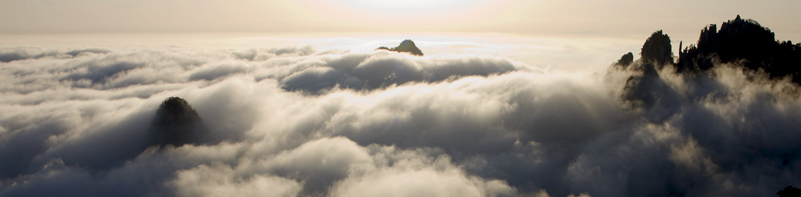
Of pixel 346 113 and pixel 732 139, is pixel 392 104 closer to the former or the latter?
pixel 346 113

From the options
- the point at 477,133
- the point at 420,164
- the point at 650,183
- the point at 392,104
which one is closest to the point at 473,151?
the point at 477,133

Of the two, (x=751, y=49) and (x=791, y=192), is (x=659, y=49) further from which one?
(x=791, y=192)

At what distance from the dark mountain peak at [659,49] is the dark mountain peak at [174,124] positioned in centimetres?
11884

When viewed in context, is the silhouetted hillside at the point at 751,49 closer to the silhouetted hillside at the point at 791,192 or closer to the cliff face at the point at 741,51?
the cliff face at the point at 741,51

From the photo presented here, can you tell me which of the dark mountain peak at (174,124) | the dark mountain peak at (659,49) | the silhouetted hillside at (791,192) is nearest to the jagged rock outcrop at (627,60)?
the dark mountain peak at (659,49)

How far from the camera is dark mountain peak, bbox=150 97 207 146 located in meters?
90.4

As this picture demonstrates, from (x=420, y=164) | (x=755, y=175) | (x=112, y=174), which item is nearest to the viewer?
(x=755, y=175)

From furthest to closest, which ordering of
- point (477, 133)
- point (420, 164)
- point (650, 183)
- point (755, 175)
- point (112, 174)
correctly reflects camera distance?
1. point (477, 133)
2. point (112, 174)
3. point (420, 164)
4. point (650, 183)
5. point (755, 175)

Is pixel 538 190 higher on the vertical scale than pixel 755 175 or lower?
lower

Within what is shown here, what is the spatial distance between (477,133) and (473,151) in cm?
840

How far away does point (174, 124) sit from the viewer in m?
93.6

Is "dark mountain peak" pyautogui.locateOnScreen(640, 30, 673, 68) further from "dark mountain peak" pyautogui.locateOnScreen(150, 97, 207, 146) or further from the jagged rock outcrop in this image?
"dark mountain peak" pyautogui.locateOnScreen(150, 97, 207, 146)

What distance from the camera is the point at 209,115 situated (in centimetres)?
11925

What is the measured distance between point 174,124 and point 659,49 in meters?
126
